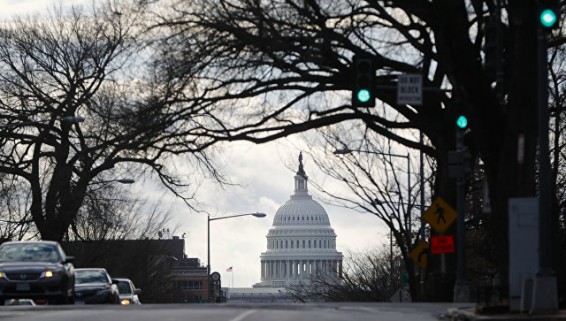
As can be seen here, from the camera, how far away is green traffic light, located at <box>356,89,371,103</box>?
30.2 metres

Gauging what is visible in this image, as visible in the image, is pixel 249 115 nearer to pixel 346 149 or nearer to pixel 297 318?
pixel 346 149

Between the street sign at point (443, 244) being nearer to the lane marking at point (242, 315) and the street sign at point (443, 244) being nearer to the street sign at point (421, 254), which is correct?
the street sign at point (421, 254)

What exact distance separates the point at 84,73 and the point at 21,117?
3041mm

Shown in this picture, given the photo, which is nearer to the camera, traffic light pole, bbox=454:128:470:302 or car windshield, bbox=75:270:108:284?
traffic light pole, bbox=454:128:470:302

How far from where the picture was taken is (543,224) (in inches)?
902

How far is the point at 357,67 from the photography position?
30438mm

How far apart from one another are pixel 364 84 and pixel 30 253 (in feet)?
27.0

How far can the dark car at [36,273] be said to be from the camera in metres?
31.1

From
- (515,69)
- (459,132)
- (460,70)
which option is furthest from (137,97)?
(515,69)

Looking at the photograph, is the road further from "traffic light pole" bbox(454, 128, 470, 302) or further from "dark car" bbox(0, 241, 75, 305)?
"traffic light pole" bbox(454, 128, 470, 302)

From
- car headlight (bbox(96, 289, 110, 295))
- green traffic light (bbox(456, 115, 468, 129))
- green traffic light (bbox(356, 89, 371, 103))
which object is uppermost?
green traffic light (bbox(356, 89, 371, 103))

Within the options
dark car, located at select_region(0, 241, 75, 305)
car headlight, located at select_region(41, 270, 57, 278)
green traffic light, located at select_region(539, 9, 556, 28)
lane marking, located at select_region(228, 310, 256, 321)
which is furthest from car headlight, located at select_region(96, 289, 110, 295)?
green traffic light, located at select_region(539, 9, 556, 28)

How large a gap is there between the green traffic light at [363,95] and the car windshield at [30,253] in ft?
24.6

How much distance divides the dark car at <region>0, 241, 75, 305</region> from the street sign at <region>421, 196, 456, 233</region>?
1069 centimetres
